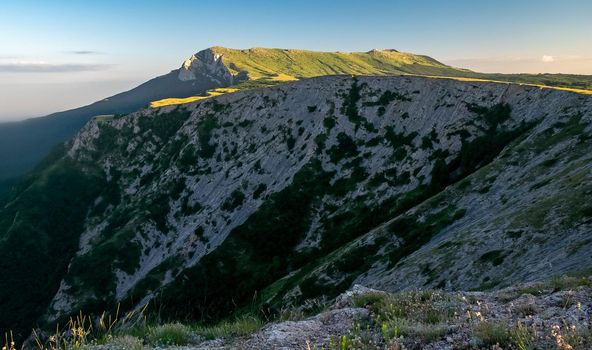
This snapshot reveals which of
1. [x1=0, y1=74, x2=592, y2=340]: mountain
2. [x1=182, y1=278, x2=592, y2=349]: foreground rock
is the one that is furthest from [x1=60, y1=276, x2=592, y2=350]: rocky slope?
[x1=0, y1=74, x2=592, y2=340]: mountain

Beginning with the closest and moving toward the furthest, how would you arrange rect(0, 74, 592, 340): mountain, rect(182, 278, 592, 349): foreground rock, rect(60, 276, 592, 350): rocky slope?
rect(182, 278, 592, 349): foreground rock, rect(60, 276, 592, 350): rocky slope, rect(0, 74, 592, 340): mountain

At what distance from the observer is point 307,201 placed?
3780 inches

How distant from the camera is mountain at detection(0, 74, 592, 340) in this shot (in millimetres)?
44125

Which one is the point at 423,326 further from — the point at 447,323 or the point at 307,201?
the point at 307,201

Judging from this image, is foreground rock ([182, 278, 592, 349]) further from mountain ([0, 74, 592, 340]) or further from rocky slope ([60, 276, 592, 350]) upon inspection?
mountain ([0, 74, 592, 340])

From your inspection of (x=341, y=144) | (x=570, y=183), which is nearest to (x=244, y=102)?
(x=341, y=144)

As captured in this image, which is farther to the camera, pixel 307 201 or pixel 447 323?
pixel 307 201

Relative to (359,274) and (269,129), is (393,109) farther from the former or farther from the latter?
(359,274)

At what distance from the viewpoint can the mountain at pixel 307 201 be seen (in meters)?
44.1

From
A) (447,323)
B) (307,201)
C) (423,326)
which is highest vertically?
(423,326)

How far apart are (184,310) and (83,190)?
96.6m

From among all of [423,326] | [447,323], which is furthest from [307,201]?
[423,326]

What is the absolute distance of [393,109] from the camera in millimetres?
106250

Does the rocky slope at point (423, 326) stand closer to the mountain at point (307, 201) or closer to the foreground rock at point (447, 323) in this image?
the foreground rock at point (447, 323)
